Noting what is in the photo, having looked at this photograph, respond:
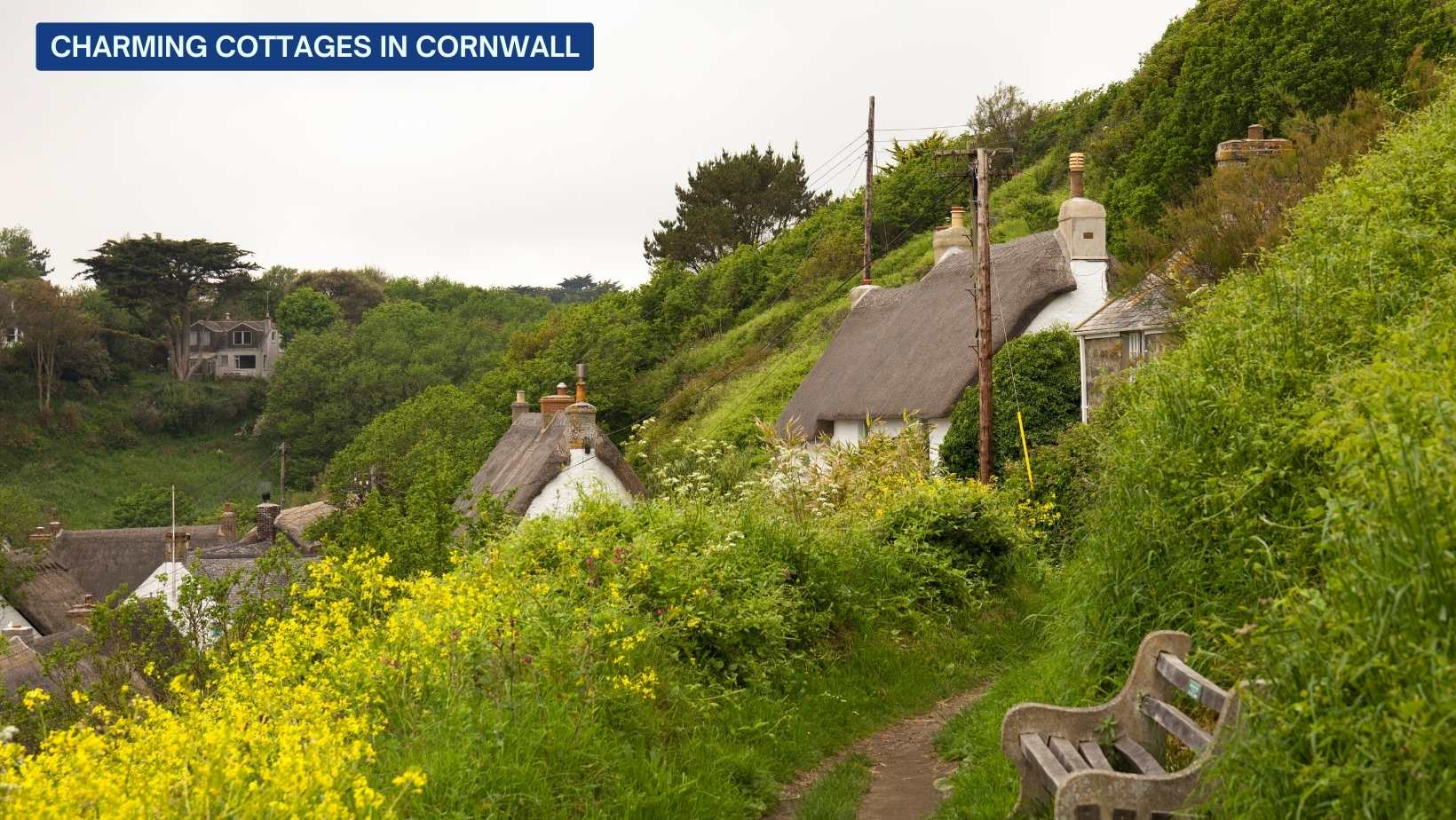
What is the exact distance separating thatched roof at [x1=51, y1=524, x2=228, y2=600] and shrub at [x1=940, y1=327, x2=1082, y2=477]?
39.4m

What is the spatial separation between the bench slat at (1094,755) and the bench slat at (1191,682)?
489 mm

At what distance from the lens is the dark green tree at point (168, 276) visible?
8656 cm

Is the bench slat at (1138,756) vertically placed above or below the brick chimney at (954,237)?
below

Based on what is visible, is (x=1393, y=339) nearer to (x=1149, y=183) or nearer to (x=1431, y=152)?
(x=1431, y=152)

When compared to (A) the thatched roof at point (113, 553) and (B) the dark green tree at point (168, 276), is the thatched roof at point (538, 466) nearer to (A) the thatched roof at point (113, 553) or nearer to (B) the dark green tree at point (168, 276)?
(A) the thatched roof at point (113, 553)

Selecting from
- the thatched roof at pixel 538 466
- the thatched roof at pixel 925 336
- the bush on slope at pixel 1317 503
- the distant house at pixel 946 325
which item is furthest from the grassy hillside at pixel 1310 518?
the thatched roof at pixel 538 466

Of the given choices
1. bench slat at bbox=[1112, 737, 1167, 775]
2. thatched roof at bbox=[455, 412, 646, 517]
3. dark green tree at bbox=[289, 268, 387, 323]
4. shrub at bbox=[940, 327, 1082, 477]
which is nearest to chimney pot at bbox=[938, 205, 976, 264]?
shrub at bbox=[940, 327, 1082, 477]

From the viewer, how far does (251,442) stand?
8656 cm

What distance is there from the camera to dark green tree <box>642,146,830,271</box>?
58.6 meters

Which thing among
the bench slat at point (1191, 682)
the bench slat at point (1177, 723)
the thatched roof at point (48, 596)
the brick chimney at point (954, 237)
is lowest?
the thatched roof at point (48, 596)

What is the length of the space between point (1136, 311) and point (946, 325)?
865 centimetres

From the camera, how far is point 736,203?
59281 millimetres

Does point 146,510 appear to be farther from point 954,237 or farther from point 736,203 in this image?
point 954,237

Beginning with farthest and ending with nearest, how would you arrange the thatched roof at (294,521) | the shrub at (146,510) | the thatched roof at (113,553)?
the shrub at (146,510) < the thatched roof at (113,553) < the thatched roof at (294,521)
